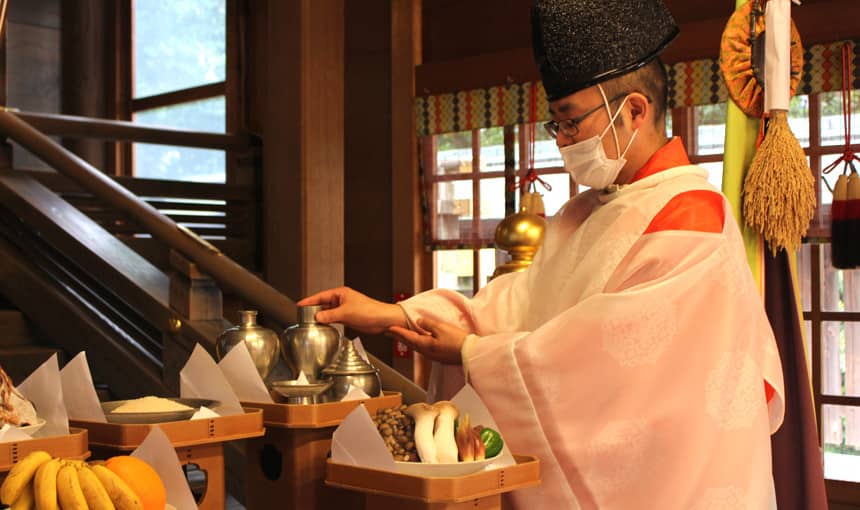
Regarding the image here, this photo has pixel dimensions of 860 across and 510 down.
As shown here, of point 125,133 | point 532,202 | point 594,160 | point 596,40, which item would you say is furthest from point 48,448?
point 125,133

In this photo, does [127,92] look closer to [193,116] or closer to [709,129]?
[193,116]

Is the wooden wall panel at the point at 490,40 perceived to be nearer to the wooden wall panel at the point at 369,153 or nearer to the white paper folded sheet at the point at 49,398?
the wooden wall panel at the point at 369,153

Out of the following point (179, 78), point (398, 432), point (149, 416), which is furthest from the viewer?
point (179, 78)

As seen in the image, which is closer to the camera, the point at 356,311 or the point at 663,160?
the point at 663,160

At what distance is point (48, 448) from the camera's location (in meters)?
1.49

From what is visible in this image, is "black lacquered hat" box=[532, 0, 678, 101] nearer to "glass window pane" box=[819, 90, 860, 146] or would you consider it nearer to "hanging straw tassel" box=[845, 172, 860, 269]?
"hanging straw tassel" box=[845, 172, 860, 269]

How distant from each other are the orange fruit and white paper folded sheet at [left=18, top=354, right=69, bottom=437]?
9.9 inches

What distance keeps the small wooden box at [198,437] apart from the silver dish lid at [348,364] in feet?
0.67

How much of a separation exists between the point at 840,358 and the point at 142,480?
3.96 meters

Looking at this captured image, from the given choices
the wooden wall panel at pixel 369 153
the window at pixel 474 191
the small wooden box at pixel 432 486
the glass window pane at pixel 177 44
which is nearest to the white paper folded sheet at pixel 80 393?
the small wooden box at pixel 432 486

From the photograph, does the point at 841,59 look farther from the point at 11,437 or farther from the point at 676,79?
the point at 11,437

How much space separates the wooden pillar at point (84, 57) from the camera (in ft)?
25.3

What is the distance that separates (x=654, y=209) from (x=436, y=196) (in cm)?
404

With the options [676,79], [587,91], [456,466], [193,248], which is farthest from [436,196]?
[456,466]
